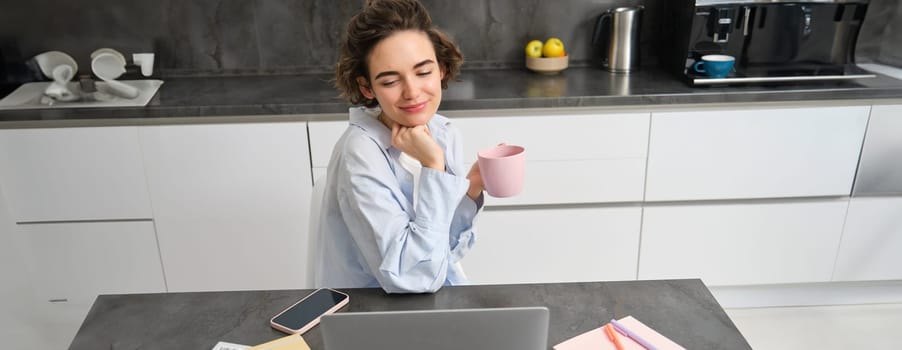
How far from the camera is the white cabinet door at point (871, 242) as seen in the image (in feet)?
8.14

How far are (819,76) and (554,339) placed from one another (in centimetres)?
176

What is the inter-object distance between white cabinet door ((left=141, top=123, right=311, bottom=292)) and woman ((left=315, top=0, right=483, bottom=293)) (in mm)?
996

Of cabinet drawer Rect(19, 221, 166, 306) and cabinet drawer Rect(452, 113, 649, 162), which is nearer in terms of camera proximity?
cabinet drawer Rect(452, 113, 649, 162)

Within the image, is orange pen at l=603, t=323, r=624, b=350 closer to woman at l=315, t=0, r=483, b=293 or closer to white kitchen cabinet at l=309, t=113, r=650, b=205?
woman at l=315, t=0, r=483, b=293

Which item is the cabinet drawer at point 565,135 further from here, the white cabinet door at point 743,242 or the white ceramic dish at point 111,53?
the white ceramic dish at point 111,53

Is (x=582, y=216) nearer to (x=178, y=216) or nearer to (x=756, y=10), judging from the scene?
(x=756, y=10)

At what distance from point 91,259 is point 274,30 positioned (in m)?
1.08

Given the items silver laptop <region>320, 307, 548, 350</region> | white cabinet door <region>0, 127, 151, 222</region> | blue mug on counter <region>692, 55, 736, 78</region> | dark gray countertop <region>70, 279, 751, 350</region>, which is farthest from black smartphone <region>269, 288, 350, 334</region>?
blue mug on counter <region>692, 55, 736, 78</region>

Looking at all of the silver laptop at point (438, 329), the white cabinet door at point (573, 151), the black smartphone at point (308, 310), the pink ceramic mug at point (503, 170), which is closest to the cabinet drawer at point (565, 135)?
the white cabinet door at point (573, 151)

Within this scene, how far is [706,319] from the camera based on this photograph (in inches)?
46.8

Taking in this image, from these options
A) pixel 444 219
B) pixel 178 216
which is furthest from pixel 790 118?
pixel 178 216

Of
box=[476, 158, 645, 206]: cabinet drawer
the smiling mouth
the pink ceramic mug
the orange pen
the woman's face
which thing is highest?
the woman's face

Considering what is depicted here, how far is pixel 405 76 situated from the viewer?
4.25ft

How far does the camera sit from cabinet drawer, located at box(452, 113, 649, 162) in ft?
7.61
